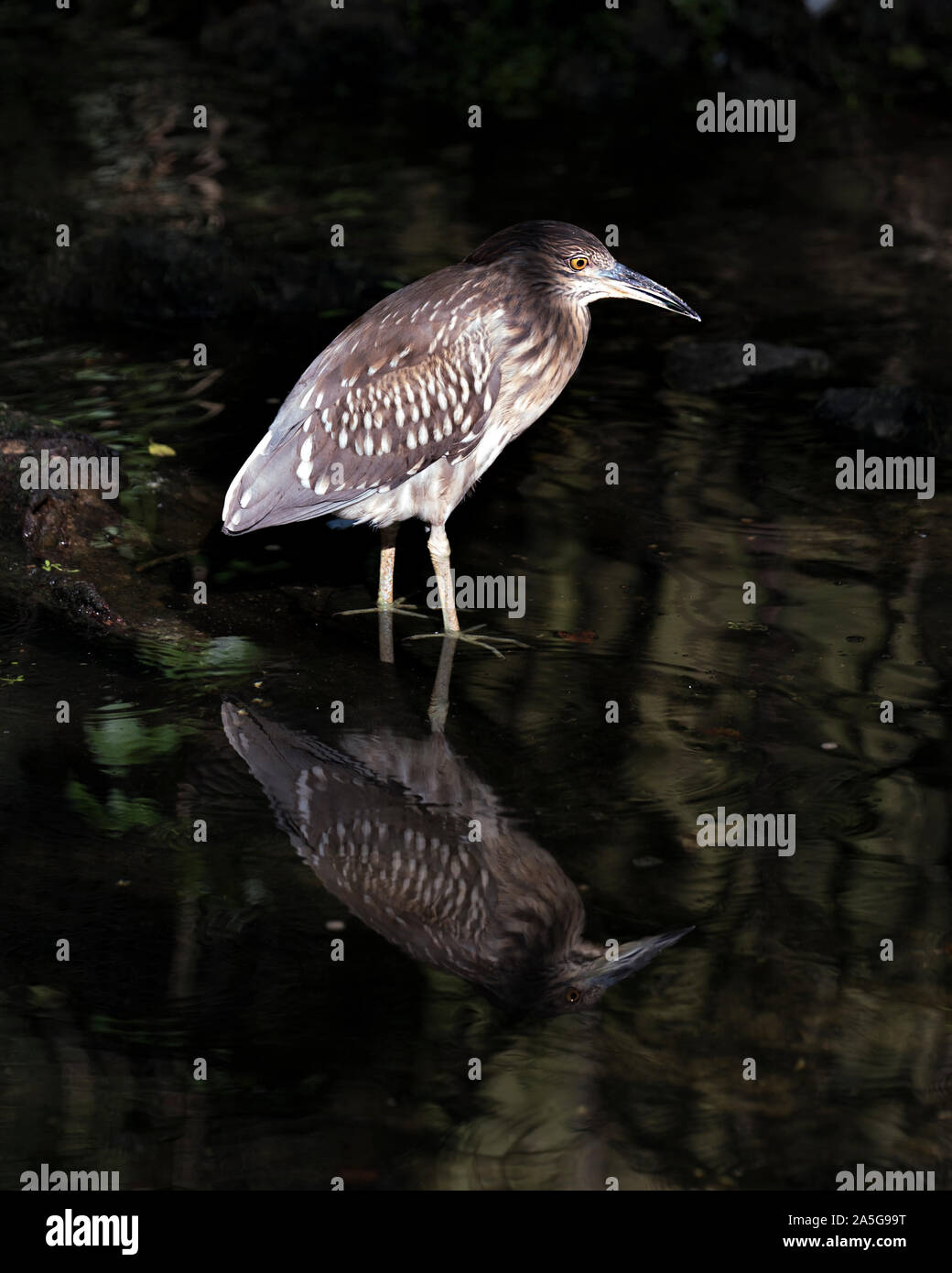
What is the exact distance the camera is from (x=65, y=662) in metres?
7.11

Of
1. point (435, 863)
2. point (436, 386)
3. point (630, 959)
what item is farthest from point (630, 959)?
point (436, 386)

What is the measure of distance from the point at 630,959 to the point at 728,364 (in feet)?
19.3

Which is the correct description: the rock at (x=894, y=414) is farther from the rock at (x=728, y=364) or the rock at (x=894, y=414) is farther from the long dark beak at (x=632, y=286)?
the long dark beak at (x=632, y=286)

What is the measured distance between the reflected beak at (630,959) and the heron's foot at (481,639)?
2.10 metres

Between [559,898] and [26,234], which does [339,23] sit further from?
[559,898]

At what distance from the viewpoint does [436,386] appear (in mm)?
7078

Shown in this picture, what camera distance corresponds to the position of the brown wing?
23.2ft

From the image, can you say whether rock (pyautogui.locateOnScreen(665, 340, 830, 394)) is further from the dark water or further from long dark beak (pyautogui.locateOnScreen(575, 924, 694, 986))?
long dark beak (pyautogui.locateOnScreen(575, 924, 694, 986))

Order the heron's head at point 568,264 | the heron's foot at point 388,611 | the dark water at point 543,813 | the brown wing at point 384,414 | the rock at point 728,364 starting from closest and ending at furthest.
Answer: the dark water at point 543,813 → the brown wing at point 384,414 → the heron's head at point 568,264 → the heron's foot at point 388,611 → the rock at point 728,364

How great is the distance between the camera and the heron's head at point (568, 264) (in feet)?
23.6

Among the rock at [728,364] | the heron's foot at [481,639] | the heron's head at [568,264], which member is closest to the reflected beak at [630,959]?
the heron's foot at [481,639]

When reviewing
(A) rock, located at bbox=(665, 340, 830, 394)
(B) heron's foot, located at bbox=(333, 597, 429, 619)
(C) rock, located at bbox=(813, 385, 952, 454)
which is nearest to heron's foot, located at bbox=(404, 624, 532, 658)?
(B) heron's foot, located at bbox=(333, 597, 429, 619)

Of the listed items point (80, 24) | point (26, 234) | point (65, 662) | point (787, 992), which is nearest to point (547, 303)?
point (65, 662)

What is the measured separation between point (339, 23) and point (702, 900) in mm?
16133
